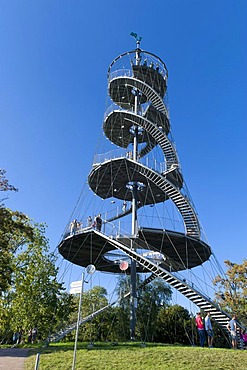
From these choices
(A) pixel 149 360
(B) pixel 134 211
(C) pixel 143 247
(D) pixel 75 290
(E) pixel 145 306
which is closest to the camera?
(D) pixel 75 290

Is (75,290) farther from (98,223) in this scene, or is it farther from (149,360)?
(98,223)

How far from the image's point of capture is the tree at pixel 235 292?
1097 inches

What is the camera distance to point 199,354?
10414mm

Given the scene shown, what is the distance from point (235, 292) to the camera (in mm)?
29016

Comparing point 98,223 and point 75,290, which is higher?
point 98,223

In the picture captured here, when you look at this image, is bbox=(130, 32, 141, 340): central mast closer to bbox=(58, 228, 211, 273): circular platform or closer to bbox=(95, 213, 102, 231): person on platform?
bbox=(58, 228, 211, 273): circular platform

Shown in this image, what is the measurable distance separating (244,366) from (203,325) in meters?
4.58

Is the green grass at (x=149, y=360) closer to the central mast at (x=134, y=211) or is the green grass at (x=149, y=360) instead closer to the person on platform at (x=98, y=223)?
the central mast at (x=134, y=211)

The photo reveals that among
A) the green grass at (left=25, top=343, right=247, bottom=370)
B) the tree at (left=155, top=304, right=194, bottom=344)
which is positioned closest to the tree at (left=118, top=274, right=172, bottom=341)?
the tree at (left=155, top=304, right=194, bottom=344)

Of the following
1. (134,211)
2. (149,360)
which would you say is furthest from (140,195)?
(149,360)

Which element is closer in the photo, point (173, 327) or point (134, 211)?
point (134, 211)

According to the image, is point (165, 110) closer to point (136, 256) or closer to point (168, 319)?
point (136, 256)

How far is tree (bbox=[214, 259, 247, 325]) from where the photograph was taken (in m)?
27.9

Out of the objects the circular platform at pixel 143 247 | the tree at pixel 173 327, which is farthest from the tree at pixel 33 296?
the tree at pixel 173 327
